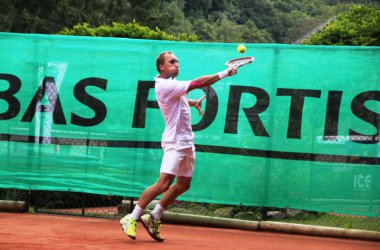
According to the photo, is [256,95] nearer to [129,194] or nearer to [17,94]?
[129,194]

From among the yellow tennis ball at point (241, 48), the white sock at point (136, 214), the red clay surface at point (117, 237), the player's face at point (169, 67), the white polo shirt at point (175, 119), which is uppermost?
the yellow tennis ball at point (241, 48)

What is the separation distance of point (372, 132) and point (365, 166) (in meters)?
0.37

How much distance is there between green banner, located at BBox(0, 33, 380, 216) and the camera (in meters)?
8.16

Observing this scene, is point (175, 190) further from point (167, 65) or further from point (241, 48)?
point (241, 48)

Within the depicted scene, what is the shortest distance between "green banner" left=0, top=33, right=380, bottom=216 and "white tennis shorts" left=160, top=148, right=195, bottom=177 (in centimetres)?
161

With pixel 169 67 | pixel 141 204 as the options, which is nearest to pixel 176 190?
pixel 141 204

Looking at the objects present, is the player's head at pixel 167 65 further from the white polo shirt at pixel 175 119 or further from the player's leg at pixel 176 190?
the player's leg at pixel 176 190

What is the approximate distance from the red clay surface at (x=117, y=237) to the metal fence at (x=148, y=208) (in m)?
0.35

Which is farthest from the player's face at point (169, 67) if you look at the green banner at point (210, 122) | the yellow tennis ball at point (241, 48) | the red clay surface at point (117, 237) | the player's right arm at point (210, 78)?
the green banner at point (210, 122)

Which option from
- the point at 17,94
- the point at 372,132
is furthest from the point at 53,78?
the point at 372,132

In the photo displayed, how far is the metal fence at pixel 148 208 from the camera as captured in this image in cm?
871

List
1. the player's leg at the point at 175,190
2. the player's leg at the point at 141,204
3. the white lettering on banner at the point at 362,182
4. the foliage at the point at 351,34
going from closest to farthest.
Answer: the player's leg at the point at 141,204
the player's leg at the point at 175,190
the white lettering on banner at the point at 362,182
the foliage at the point at 351,34

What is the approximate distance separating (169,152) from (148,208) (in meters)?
2.63

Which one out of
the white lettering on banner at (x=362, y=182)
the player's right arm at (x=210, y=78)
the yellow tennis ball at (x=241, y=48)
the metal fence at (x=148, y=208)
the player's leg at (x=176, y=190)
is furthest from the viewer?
the metal fence at (x=148, y=208)
